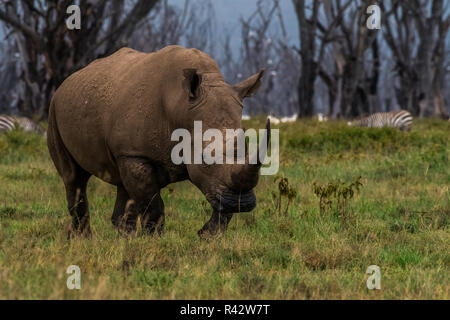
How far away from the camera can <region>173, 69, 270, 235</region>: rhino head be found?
14.3 feet

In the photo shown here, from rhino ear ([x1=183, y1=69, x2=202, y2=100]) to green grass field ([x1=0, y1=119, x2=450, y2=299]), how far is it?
3.81 ft

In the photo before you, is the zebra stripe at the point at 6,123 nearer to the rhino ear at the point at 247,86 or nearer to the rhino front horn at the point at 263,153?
the rhino ear at the point at 247,86

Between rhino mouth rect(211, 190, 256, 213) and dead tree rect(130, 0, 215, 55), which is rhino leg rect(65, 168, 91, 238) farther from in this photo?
dead tree rect(130, 0, 215, 55)

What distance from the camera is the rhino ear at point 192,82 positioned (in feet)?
15.8

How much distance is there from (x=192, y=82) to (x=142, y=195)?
3.46ft

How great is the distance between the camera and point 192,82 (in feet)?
15.9

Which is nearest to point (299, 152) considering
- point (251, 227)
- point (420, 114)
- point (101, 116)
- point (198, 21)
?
point (251, 227)

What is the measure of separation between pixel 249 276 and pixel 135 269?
780mm

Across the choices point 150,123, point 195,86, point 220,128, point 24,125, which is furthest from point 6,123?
point 220,128

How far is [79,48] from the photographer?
15.1 m

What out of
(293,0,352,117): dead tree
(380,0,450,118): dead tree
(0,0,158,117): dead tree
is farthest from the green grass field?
(380,0,450,118): dead tree

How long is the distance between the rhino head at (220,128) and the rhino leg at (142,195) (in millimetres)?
529

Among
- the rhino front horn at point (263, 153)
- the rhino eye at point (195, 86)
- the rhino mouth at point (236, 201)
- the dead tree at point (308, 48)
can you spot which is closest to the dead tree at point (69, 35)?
Result: the dead tree at point (308, 48)
